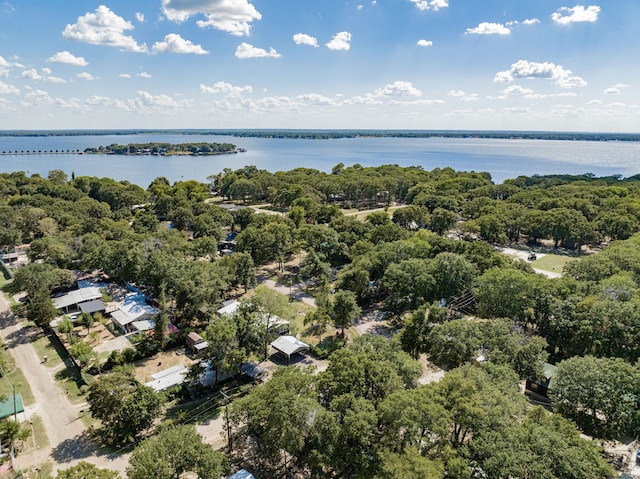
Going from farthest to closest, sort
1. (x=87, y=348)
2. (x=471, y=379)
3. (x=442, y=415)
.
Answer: (x=87, y=348), (x=471, y=379), (x=442, y=415)

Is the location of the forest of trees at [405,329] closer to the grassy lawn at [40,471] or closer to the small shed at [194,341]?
the small shed at [194,341]

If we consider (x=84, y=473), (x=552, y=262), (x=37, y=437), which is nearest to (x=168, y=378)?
(x=37, y=437)

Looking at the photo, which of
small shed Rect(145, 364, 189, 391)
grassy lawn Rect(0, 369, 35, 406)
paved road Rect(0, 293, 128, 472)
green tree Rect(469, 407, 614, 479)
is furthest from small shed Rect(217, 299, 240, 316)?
green tree Rect(469, 407, 614, 479)

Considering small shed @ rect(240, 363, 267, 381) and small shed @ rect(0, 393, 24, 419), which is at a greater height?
small shed @ rect(0, 393, 24, 419)

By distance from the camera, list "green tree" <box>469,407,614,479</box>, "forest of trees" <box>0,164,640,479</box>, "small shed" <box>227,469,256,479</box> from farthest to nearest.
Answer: "small shed" <box>227,469,256,479</box> → "forest of trees" <box>0,164,640,479</box> → "green tree" <box>469,407,614,479</box>

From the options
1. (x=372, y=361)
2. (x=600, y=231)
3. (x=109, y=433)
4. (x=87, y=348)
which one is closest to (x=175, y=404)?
(x=109, y=433)

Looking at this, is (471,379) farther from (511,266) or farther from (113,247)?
(113,247)

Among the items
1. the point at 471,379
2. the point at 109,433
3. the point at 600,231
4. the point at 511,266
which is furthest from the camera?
the point at 600,231

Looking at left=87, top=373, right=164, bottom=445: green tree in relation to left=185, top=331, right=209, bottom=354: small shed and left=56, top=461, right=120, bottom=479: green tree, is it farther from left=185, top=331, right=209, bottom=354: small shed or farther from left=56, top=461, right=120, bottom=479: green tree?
left=185, top=331, right=209, bottom=354: small shed
